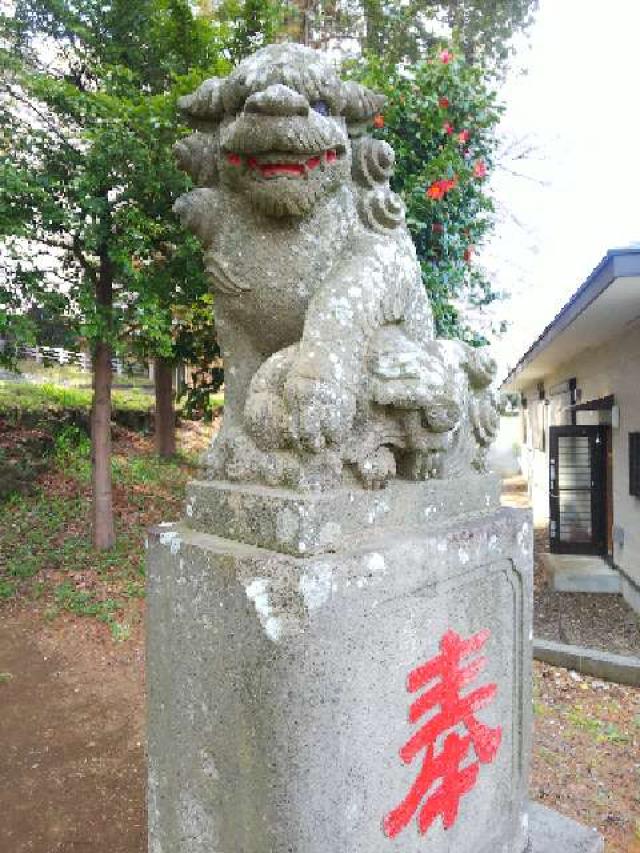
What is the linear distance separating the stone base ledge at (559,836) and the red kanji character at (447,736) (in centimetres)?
54

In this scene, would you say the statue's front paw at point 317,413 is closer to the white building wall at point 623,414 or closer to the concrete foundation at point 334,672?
the concrete foundation at point 334,672

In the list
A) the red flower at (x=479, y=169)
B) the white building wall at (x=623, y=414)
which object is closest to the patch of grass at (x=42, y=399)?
the red flower at (x=479, y=169)

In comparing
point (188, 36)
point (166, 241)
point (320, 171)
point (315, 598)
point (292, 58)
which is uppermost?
point (188, 36)

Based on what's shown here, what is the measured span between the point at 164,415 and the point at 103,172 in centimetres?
482

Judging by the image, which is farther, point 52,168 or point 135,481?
point 135,481

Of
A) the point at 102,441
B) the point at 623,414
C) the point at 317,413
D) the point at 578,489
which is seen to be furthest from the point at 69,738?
Answer: the point at 578,489

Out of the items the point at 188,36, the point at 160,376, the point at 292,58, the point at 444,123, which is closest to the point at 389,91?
the point at 444,123

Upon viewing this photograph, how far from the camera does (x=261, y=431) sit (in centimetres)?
176

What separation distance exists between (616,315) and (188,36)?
16.1 ft

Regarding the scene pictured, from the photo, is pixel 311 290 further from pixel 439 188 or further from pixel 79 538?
pixel 79 538

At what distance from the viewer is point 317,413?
162cm

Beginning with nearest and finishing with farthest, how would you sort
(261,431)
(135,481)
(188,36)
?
(261,431) < (188,36) < (135,481)

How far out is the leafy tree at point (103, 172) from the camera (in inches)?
199

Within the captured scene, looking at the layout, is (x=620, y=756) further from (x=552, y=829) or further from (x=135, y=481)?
(x=135, y=481)
